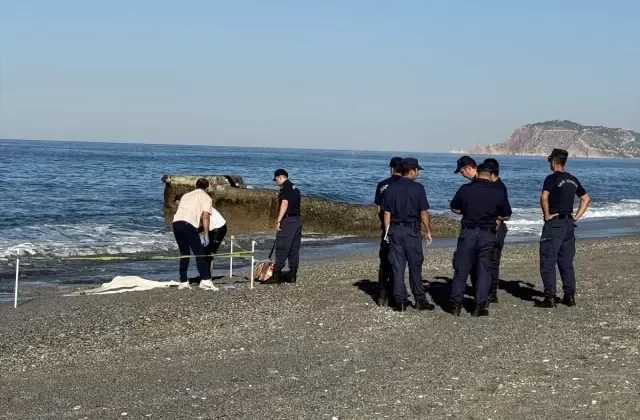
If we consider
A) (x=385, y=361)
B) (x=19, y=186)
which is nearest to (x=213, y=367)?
(x=385, y=361)

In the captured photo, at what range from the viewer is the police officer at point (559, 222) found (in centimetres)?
1103

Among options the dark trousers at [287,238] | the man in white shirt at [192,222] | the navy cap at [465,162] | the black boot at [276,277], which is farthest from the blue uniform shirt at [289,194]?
the navy cap at [465,162]

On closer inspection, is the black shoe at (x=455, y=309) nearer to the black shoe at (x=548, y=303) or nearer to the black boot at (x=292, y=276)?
the black shoe at (x=548, y=303)

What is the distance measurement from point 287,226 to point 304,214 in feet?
38.4

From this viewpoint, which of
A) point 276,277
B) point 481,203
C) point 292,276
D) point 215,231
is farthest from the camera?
point 215,231

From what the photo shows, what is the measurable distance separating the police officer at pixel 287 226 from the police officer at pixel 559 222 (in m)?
3.86

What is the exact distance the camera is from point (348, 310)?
1121 centimetres

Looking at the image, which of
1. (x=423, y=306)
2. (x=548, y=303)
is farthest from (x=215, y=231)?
(x=548, y=303)

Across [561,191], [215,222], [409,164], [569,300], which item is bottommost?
[569,300]

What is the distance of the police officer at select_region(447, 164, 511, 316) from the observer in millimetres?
10555

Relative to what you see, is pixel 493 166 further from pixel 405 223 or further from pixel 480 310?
pixel 480 310

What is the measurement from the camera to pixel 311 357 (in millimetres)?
8750

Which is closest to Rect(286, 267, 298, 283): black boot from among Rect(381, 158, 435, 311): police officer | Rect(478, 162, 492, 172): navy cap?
Rect(381, 158, 435, 311): police officer

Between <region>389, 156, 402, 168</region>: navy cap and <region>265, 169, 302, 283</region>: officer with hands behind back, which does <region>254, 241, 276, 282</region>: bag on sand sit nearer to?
<region>265, 169, 302, 283</region>: officer with hands behind back
